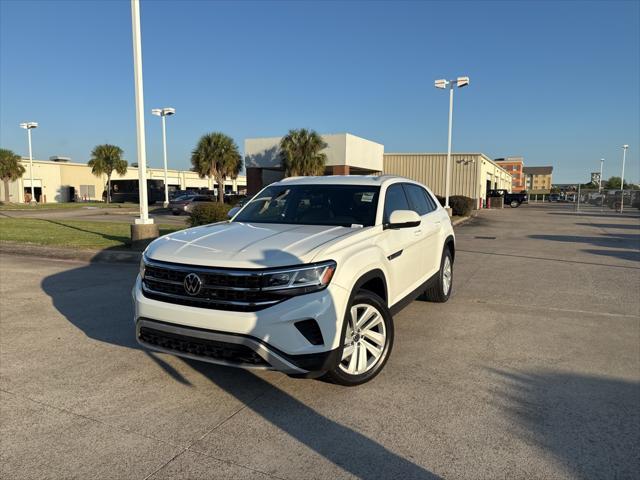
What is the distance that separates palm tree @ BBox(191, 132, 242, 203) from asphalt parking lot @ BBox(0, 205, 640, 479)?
33.0 m

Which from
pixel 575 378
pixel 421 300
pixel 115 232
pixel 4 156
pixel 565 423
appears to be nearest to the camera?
pixel 565 423

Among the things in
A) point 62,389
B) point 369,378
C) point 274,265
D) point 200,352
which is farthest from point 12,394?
point 369,378

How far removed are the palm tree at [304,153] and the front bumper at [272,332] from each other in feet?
92.7

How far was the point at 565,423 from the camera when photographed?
3258 mm

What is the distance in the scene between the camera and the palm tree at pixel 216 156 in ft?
124

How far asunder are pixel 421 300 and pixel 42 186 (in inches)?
2422

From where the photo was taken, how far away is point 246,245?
3.62 meters

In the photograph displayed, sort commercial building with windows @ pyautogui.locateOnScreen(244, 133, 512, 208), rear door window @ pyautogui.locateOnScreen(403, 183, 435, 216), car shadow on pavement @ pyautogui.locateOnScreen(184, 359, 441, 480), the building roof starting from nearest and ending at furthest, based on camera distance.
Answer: car shadow on pavement @ pyautogui.locateOnScreen(184, 359, 441, 480) → rear door window @ pyautogui.locateOnScreen(403, 183, 435, 216) → commercial building with windows @ pyautogui.locateOnScreen(244, 133, 512, 208) → the building roof

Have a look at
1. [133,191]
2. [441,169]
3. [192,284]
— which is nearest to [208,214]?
[192,284]

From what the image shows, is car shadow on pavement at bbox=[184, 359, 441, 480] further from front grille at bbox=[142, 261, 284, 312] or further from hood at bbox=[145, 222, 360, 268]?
hood at bbox=[145, 222, 360, 268]

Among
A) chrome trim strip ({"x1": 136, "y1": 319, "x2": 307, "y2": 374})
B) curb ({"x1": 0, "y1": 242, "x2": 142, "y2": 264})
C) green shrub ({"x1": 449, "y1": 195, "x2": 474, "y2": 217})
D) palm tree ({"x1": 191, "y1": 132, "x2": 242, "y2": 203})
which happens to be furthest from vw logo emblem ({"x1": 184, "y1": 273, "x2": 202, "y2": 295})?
palm tree ({"x1": 191, "y1": 132, "x2": 242, "y2": 203})

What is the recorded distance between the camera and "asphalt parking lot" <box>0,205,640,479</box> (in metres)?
2.80

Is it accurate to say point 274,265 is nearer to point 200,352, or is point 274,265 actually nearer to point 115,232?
point 200,352

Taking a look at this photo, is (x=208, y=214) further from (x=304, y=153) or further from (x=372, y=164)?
(x=372, y=164)
